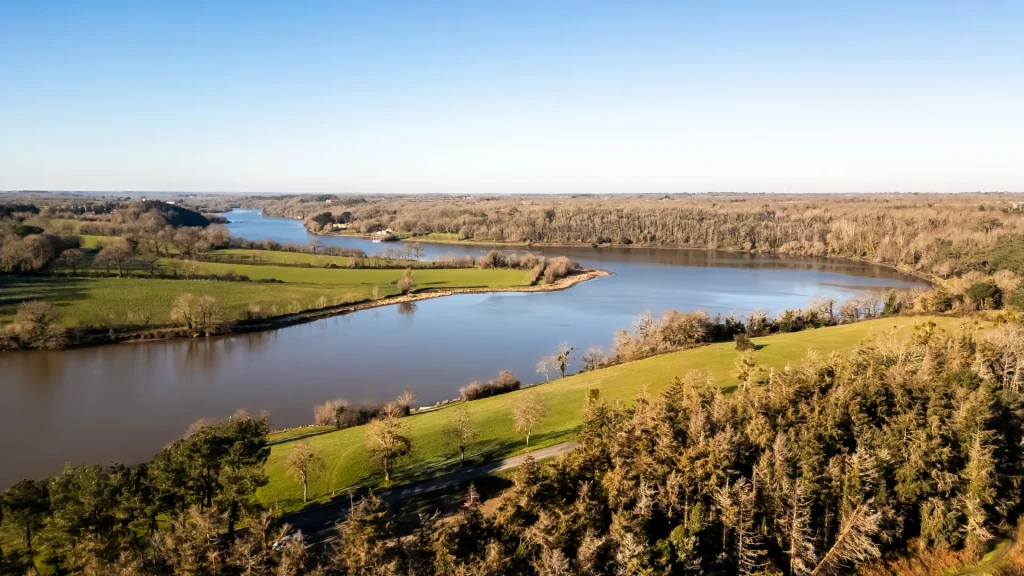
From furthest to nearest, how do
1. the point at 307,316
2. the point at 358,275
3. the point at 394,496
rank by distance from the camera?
1. the point at 358,275
2. the point at 307,316
3. the point at 394,496

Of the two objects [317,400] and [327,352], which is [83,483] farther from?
[327,352]

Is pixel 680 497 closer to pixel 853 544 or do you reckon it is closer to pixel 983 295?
pixel 853 544

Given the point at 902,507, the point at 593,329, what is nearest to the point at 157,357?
the point at 593,329

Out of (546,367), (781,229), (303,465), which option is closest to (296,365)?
(546,367)

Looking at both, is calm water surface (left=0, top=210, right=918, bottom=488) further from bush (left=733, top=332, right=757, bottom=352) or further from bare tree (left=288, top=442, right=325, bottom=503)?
bush (left=733, top=332, right=757, bottom=352)

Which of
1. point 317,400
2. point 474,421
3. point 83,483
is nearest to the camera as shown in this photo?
point 83,483

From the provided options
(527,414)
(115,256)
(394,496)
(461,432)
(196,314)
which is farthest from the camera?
(115,256)

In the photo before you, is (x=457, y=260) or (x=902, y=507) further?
(x=457, y=260)
